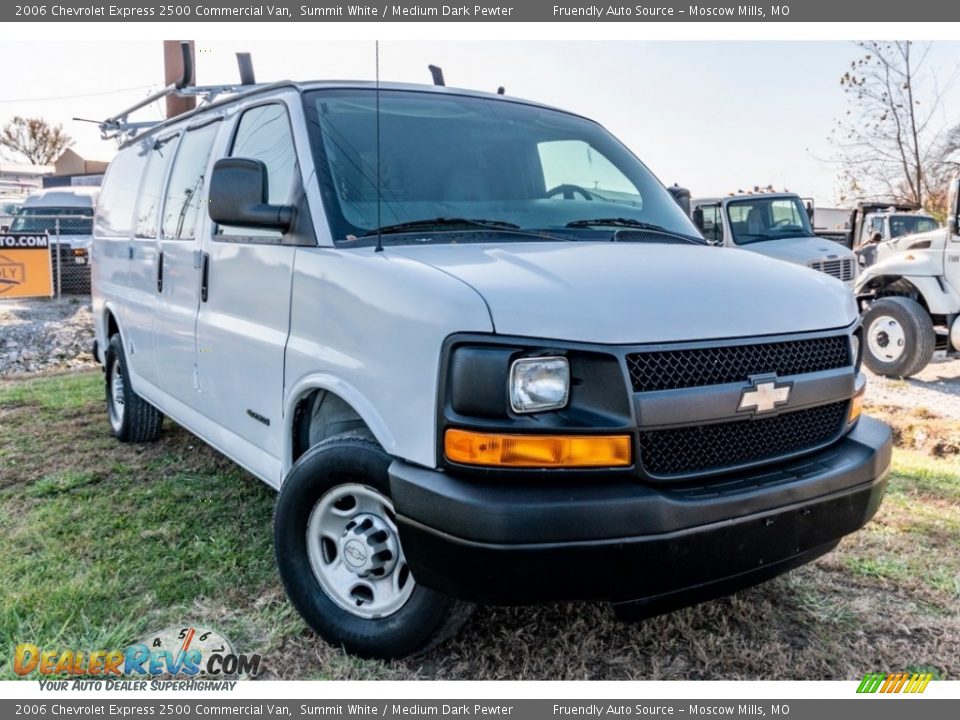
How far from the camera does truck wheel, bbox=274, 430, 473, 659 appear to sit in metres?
2.67

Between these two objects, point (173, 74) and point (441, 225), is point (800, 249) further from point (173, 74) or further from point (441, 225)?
point (441, 225)

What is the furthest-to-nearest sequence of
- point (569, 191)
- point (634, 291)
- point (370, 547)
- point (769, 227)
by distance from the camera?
point (769, 227) < point (569, 191) < point (370, 547) < point (634, 291)

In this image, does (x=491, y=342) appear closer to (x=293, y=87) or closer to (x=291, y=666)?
(x=291, y=666)

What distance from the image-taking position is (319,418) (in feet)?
10.4

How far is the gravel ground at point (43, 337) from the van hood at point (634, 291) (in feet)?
31.3

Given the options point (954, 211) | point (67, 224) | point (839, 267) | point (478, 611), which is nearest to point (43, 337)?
point (67, 224)

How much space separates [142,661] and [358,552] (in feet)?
3.04

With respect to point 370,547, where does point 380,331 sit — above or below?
above

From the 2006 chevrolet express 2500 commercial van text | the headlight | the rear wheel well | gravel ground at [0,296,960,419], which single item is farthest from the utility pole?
the headlight

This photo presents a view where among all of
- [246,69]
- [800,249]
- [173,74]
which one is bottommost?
[800,249]

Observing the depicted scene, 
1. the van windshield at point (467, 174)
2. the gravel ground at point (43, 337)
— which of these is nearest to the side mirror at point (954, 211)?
the van windshield at point (467, 174)

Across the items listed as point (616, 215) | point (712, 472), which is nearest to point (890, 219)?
point (616, 215)

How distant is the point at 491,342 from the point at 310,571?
121cm

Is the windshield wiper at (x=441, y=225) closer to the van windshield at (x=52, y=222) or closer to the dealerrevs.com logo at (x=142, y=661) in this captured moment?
the dealerrevs.com logo at (x=142, y=661)
